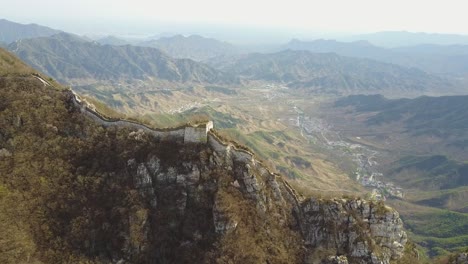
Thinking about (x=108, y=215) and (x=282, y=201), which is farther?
(x=282, y=201)

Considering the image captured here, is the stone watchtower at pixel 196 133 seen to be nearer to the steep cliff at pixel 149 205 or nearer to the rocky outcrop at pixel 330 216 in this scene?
the steep cliff at pixel 149 205

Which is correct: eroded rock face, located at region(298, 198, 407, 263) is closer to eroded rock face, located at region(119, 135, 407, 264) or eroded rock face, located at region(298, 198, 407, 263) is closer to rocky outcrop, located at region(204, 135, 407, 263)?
rocky outcrop, located at region(204, 135, 407, 263)

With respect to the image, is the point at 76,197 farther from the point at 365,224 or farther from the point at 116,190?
the point at 365,224

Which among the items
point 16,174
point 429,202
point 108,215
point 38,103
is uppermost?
point 38,103

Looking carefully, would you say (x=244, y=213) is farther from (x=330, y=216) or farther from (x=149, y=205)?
(x=330, y=216)

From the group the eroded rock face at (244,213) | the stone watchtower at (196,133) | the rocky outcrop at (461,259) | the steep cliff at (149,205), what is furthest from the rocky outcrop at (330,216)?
the rocky outcrop at (461,259)

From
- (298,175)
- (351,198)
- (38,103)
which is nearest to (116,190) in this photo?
(38,103)

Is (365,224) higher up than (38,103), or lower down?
lower down
